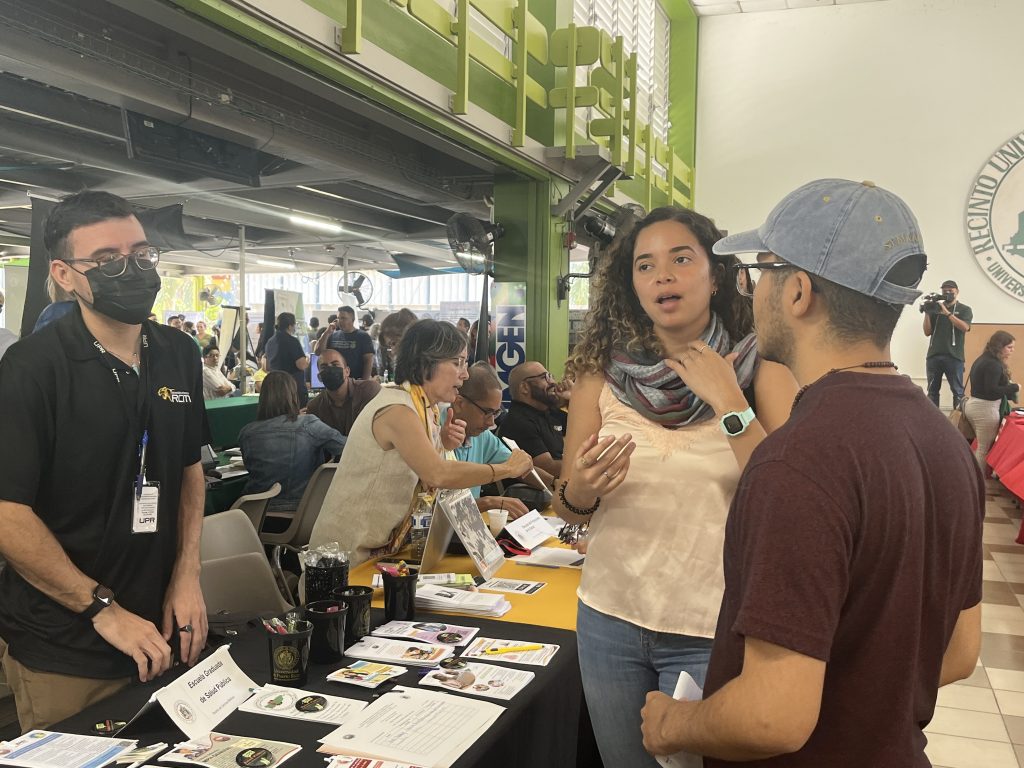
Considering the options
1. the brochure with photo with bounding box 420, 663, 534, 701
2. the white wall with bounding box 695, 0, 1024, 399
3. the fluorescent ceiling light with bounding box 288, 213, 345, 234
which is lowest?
the brochure with photo with bounding box 420, 663, 534, 701

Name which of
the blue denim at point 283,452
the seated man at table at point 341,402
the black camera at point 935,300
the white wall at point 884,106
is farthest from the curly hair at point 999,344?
the blue denim at point 283,452

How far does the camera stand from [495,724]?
1.62 metres

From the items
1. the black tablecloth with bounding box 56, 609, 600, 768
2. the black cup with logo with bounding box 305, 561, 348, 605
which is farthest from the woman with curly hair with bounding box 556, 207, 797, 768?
the black cup with logo with bounding box 305, 561, 348, 605

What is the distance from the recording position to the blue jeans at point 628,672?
5.14 ft

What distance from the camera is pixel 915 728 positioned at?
106 cm

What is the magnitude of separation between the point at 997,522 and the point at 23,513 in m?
8.29

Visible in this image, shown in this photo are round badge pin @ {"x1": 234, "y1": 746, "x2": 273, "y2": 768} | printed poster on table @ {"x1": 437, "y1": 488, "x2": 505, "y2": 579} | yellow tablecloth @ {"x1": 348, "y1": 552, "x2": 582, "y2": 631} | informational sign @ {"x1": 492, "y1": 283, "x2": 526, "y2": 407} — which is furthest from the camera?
informational sign @ {"x1": 492, "y1": 283, "x2": 526, "y2": 407}

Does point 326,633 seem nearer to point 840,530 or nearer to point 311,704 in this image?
point 311,704

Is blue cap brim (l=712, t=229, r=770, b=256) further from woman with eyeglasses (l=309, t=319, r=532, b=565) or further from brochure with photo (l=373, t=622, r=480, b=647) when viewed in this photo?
woman with eyeglasses (l=309, t=319, r=532, b=565)

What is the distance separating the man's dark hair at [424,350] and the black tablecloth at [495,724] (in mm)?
960

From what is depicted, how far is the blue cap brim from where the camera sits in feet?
3.73

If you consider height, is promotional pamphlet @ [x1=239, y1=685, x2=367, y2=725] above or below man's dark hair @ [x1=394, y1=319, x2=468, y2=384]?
below

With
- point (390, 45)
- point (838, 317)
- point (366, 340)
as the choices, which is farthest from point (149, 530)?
point (366, 340)

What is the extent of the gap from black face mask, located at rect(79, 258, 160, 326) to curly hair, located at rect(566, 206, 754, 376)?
1.00 m
